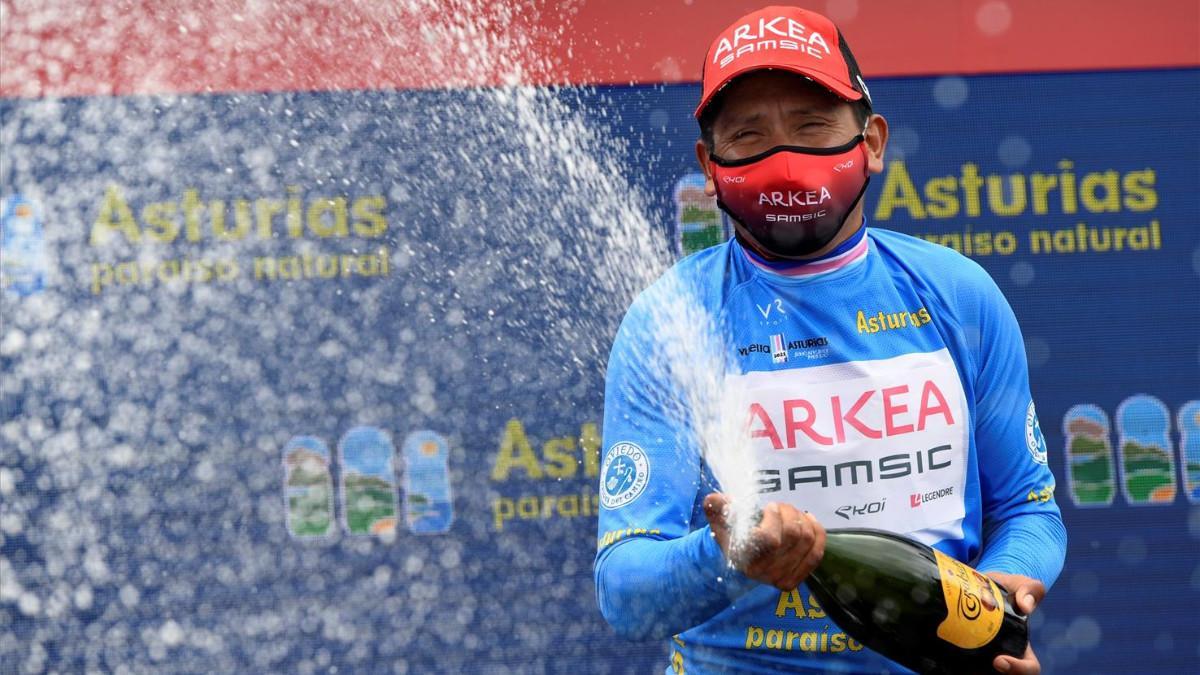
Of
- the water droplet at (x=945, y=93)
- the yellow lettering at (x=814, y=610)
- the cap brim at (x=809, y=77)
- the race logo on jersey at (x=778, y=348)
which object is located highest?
the water droplet at (x=945, y=93)

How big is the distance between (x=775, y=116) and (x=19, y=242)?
363cm

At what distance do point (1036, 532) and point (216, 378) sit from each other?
3.46 meters

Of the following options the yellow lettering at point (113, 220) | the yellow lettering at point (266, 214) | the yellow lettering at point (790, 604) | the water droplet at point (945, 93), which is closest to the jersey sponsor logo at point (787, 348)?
the yellow lettering at point (790, 604)

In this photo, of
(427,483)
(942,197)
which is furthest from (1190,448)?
(427,483)

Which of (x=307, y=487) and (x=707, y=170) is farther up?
(x=707, y=170)

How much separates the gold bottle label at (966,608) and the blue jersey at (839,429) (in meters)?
0.13

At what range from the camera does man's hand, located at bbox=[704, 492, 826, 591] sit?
4.49ft

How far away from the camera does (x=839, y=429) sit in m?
1.83

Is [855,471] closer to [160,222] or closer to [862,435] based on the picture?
[862,435]

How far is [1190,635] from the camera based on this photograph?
487 centimetres

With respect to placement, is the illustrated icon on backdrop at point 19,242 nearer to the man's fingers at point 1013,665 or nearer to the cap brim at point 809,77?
the cap brim at point 809,77

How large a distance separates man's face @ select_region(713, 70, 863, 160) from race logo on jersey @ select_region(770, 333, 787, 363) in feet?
0.96

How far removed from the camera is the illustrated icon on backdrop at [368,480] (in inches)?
182

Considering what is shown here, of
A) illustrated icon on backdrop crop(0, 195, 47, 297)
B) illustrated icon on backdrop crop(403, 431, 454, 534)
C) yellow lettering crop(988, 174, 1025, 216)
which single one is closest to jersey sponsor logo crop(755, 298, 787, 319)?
illustrated icon on backdrop crop(403, 431, 454, 534)
